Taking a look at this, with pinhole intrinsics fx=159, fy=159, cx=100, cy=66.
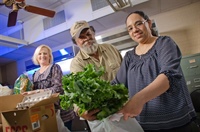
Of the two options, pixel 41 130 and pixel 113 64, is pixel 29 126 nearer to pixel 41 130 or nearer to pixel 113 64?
pixel 41 130

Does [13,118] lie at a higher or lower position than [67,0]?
lower

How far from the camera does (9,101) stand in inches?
58.1

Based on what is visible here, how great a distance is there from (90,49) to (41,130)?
74cm

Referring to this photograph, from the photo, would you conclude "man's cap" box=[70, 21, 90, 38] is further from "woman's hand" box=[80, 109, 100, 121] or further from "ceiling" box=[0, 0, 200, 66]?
"ceiling" box=[0, 0, 200, 66]

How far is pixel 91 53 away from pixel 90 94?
76 centimetres

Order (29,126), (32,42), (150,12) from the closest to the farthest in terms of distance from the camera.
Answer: (29,126)
(150,12)
(32,42)

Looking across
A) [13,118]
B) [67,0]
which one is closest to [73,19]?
[67,0]

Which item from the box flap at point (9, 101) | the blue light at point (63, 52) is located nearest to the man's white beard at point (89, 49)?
the box flap at point (9, 101)

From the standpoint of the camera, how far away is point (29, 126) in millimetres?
1146

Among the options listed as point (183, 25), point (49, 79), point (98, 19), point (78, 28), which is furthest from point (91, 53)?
point (183, 25)

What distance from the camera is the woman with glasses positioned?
2.10ft

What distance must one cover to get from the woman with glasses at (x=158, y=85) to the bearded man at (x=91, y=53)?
0.95 ft

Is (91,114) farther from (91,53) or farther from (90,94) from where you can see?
(91,53)

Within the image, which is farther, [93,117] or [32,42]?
[32,42]
